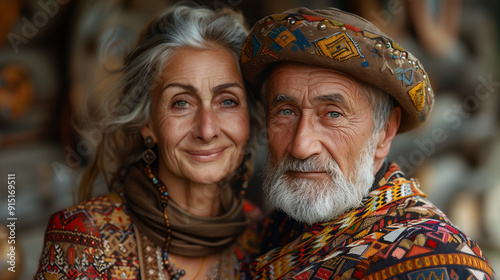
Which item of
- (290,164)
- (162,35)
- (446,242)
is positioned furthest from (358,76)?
(162,35)

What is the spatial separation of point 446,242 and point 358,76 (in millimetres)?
772

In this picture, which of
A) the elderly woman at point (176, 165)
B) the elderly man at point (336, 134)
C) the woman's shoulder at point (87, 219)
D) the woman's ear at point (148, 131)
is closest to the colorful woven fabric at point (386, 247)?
the elderly man at point (336, 134)

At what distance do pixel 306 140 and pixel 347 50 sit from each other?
430 mm

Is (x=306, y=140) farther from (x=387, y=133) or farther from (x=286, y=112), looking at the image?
(x=387, y=133)

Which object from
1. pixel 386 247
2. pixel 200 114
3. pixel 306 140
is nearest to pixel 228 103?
pixel 200 114

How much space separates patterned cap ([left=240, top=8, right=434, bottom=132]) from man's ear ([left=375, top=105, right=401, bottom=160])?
0.28ft

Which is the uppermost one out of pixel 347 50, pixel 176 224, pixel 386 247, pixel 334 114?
pixel 347 50

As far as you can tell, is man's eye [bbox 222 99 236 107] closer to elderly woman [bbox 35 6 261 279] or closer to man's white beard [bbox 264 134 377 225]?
elderly woman [bbox 35 6 261 279]

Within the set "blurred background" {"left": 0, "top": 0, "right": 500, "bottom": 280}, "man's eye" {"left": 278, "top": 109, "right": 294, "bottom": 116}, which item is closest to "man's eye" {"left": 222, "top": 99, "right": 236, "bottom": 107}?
"man's eye" {"left": 278, "top": 109, "right": 294, "bottom": 116}

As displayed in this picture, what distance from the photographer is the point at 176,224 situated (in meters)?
2.48

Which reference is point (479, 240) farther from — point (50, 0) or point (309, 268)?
point (50, 0)

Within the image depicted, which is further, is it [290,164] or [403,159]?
[403,159]

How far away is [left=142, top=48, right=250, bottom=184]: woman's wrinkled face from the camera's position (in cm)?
247

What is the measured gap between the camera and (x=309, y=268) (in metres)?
2.02
